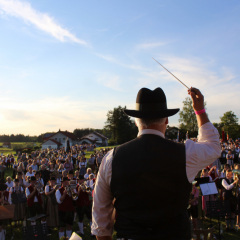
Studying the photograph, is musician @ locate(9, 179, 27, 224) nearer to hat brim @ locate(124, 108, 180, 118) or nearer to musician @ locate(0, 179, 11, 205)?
musician @ locate(0, 179, 11, 205)

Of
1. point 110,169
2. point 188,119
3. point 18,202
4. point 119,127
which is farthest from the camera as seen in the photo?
point 119,127

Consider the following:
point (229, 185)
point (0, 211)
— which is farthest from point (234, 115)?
point (0, 211)

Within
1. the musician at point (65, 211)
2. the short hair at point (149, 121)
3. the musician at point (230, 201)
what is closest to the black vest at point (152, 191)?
the short hair at point (149, 121)

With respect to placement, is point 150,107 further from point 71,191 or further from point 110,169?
point 71,191

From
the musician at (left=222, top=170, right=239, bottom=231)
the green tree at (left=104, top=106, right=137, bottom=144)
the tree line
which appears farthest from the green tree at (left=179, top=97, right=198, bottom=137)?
the musician at (left=222, top=170, right=239, bottom=231)

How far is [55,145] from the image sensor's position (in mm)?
77812

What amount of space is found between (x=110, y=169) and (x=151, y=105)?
21.8 inches

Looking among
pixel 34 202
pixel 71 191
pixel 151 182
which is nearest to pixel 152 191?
pixel 151 182

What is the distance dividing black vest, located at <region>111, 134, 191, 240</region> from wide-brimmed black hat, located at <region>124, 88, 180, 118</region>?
24cm

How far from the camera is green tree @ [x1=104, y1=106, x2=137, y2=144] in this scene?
246 ft

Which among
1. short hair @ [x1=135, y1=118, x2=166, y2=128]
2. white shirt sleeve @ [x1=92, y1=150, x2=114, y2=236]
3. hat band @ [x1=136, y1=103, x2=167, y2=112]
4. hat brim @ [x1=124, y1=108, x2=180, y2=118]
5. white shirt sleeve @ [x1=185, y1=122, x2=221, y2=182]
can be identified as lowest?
white shirt sleeve @ [x1=92, y1=150, x2=114, y2=236]

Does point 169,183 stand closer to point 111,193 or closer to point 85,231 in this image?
point 111,193

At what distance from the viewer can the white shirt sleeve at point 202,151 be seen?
1854mm

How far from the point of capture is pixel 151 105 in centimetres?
206
